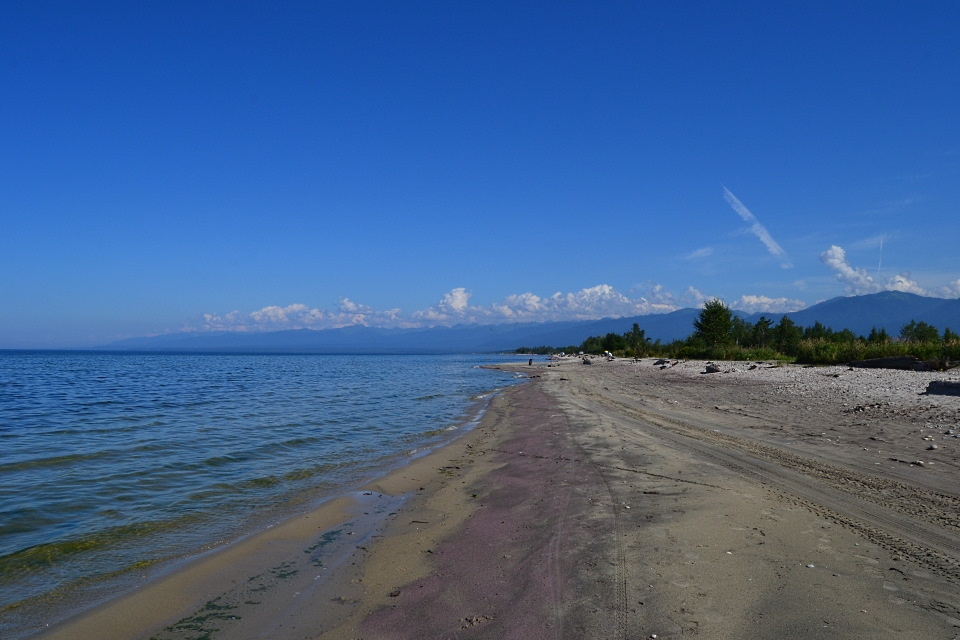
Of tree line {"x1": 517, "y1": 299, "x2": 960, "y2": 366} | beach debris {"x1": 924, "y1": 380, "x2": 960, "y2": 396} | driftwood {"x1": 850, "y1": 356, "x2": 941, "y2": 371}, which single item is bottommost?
beach debris {"x1": 924, "y1": 380, "x2": 960, "y2": 396}

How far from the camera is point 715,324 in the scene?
60.4 meters

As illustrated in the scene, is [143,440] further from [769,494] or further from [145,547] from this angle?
[769,494]

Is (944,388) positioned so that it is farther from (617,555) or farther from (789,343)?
(789,343)

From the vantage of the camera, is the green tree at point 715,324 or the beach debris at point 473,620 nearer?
the beach debris at point 473,620

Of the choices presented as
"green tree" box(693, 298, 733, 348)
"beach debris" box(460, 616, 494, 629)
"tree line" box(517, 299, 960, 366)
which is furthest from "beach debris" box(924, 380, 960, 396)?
"green tree" box(693, 298, 733, 348)

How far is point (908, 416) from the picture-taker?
41.0 feet

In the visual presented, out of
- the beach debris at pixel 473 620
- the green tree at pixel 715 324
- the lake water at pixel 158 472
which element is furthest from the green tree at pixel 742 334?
the beach debris at pixel 473 620

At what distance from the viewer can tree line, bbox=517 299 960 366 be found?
30.0 meters

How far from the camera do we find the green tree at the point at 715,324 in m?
60.2

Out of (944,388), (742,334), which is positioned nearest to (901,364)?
(944,388)

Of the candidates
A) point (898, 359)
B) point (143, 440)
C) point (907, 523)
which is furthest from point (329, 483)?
point (898, 359)

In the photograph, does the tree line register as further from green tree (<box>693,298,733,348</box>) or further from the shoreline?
the shoreline

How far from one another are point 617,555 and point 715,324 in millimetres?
60938

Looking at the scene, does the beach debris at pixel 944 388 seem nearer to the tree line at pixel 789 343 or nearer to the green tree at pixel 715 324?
the tree line at pixel 789 343
